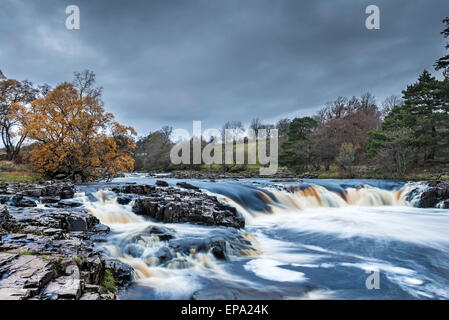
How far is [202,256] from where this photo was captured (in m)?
6.24

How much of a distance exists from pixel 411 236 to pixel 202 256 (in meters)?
8.44

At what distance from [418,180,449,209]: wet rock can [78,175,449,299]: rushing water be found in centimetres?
309

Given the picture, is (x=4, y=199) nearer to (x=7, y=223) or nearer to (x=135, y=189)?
(x=7, y=223)

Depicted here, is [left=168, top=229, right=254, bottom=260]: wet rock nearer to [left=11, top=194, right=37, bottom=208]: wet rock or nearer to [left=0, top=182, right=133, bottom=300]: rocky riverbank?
[left=0, top=182, right=133, bottom=300]: rocky riverbank

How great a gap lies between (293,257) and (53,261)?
6046 mm

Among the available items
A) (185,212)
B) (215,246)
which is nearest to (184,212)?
(185,212)

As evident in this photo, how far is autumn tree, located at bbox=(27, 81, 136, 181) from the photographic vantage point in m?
16.3

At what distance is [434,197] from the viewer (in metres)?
15.4

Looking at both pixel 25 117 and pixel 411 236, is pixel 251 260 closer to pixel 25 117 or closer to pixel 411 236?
pixel 411 236

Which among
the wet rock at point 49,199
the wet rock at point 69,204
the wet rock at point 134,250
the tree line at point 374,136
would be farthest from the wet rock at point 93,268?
the tree line at point 374,136

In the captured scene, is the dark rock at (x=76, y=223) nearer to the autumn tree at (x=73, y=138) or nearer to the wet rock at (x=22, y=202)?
the wet rock at (x=22, y=202)
